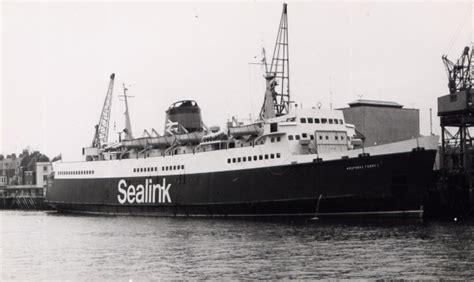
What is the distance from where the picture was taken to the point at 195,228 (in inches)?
1264

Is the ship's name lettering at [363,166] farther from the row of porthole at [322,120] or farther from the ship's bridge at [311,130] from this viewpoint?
the row of porthole at [322,120]

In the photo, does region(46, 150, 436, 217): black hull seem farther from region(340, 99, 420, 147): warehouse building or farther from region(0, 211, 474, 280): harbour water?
region(340, 99, 420, 147): warehouse building

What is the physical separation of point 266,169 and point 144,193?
474 inches

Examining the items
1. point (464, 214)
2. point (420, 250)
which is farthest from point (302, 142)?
point (420, 250)

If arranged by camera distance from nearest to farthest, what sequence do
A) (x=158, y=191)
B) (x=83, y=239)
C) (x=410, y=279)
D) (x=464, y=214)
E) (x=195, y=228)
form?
(x=410, y=279) < (x=83, y=239) < (x=195, y=228) < (x=464, y=214) < (x=158, y=191)

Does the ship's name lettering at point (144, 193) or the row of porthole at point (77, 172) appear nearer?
the ship's name lettering at point (144, 193)

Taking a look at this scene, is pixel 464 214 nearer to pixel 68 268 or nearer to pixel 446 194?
pixel 446 194

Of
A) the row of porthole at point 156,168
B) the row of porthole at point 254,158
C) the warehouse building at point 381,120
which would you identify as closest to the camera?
the row of porthole at point 254,158

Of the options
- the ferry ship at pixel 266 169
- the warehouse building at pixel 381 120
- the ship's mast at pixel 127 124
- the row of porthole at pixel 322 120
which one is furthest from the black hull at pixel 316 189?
the warehouse building at pixel 381 120

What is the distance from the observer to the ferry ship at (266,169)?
107 feet

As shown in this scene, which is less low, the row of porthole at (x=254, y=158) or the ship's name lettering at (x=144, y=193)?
the row of porthole at (x=254, y=158)

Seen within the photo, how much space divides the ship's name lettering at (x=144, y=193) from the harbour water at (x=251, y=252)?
418 inches

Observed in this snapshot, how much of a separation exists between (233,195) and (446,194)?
12400 mm

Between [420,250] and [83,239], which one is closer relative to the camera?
[420,250]
